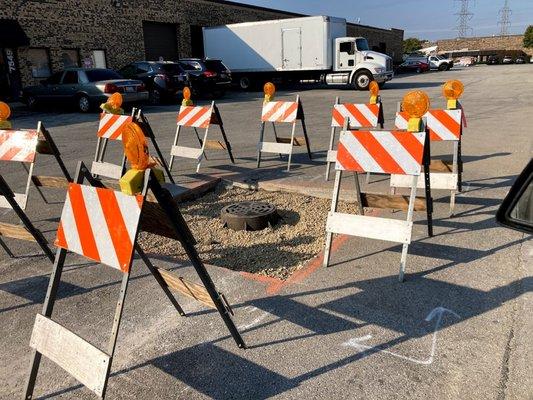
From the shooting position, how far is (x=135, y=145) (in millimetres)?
2422

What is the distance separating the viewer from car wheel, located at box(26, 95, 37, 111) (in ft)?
64.4

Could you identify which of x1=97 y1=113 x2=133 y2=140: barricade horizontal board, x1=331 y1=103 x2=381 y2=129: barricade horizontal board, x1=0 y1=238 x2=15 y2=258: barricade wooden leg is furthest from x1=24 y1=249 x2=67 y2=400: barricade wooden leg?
x1=331 y1=103 x2=381 y2=129: barricade horizontal board

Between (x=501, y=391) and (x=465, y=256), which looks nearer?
(x=501, y=391)

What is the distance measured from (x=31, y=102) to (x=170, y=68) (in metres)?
6.41

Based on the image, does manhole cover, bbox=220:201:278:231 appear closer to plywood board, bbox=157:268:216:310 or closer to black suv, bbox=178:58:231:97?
plywood board, bbox=157:268:216:310

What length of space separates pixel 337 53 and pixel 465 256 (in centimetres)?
2426

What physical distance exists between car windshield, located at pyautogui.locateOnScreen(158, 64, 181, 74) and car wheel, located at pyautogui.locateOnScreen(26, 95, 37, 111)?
5737mm

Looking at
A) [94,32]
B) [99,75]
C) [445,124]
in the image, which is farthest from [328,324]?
[94,32]

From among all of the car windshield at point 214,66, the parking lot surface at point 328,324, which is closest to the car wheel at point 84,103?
the car windshield at point 214,66

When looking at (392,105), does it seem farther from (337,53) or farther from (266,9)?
(266,9)

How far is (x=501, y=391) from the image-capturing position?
2.56m

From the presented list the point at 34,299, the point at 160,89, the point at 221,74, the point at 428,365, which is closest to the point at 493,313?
the point at 428,365

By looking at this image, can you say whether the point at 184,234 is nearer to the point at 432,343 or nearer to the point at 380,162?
the point at 432,343

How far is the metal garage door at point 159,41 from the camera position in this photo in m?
29.3
